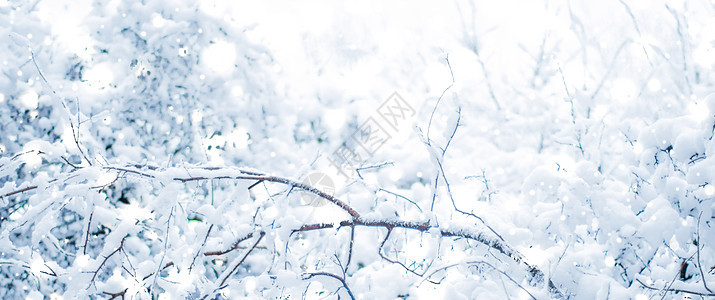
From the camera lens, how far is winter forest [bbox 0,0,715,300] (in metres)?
1.44

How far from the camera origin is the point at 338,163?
14.0ft

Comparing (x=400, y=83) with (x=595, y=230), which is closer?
(x=595, y=230)

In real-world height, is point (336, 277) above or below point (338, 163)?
below

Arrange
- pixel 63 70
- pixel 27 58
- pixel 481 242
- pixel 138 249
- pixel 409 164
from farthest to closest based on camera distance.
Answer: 1. pixel 409 164
2. pixel 63 70
3. pixel 27 58
4. pixel 138 249
5. pixel 481 242

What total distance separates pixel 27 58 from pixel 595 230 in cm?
402

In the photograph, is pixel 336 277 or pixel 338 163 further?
pixel 338 163

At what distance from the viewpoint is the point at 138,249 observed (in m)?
3.22

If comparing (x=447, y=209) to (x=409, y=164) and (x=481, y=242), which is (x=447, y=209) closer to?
(x=481, y=242)

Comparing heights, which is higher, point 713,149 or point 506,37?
point 506,37

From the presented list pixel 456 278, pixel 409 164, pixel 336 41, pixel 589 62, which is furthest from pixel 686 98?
pixel 456 278

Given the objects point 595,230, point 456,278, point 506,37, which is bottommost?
point 456,278

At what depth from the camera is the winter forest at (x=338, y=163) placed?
1.44m

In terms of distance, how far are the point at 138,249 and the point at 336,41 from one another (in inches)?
282

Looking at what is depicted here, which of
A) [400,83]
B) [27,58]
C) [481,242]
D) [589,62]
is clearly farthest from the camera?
[400,83]
